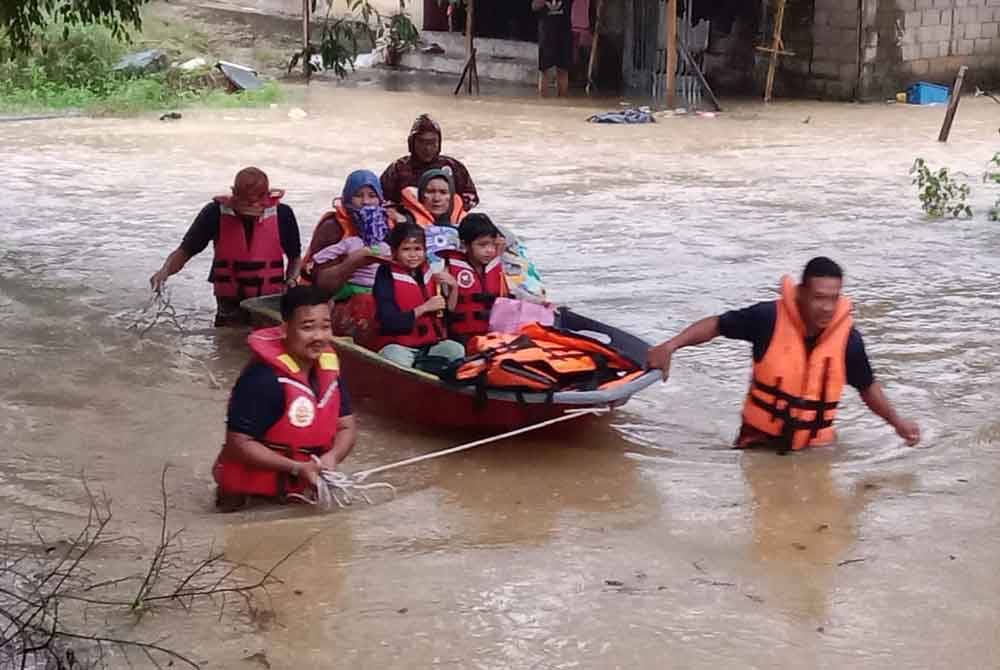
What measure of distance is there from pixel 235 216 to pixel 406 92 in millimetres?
13612

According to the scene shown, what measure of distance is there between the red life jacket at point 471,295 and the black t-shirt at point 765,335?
142 centimetres

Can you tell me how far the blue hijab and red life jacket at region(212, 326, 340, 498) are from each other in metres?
2.15

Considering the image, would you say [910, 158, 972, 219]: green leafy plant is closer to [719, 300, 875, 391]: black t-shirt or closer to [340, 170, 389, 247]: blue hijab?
[340, 170, 389, 247]: blue hijab

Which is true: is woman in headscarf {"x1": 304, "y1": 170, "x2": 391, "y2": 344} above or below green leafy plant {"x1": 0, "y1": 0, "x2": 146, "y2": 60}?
below

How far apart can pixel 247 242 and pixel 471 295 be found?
1.89 meters

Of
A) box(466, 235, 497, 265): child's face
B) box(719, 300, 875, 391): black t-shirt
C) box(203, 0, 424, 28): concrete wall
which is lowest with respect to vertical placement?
box(719, 300, 875, 391): black t-shirt

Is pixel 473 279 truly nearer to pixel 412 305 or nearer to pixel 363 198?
pixel 412 305

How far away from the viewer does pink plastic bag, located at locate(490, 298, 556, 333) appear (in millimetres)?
6945

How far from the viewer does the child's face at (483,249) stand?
22.9ft

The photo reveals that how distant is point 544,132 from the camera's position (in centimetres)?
1747

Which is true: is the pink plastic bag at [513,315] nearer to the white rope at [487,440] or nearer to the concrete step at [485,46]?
the white rope at [487,440]

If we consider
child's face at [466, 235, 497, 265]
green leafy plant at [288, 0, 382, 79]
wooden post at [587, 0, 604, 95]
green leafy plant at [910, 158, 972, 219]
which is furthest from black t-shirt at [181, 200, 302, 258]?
wooden post at [587, 0, 604, 95]

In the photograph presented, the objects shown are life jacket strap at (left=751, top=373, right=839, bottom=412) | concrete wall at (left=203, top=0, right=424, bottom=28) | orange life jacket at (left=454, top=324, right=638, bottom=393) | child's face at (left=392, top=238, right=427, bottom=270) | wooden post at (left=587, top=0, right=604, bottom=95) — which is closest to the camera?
life jacket strap at (left=751, top=373, right=839, bottom=412)

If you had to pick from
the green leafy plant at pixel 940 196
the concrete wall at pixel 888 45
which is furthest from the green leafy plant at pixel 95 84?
the green leafy plant at pixel 940 196
